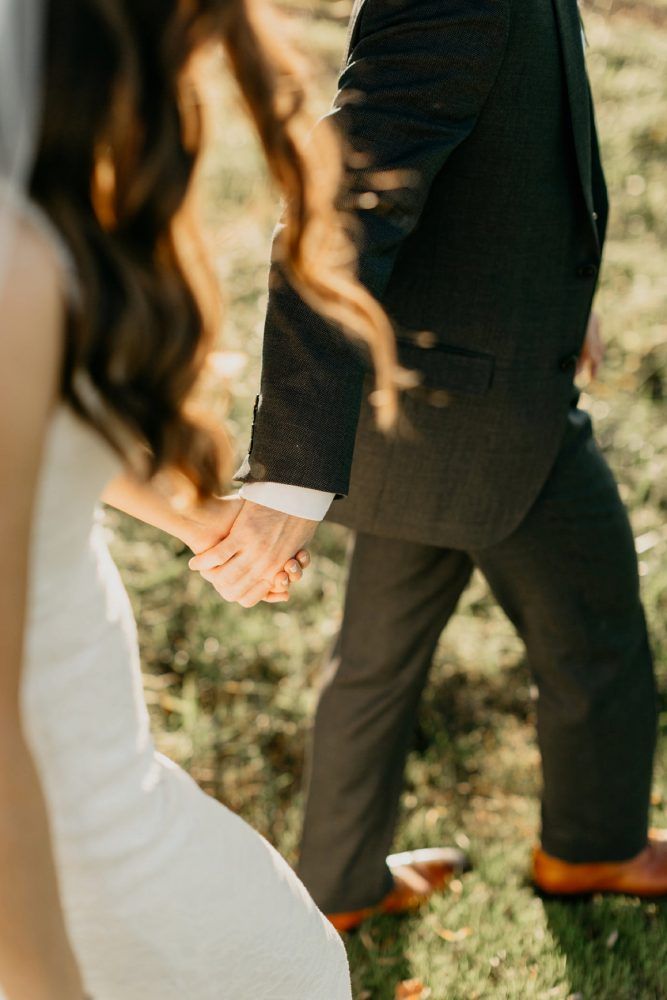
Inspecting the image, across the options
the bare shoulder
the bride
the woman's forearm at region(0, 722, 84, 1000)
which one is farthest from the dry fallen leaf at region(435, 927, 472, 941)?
the bare shoulder

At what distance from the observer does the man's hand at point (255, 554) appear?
5.49ft

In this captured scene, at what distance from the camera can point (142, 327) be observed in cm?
97

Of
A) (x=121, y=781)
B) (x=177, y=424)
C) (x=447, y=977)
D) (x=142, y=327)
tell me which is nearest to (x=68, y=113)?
(x=142, y=327)

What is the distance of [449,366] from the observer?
1.87m

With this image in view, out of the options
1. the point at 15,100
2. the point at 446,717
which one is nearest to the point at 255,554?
the point at 15,100

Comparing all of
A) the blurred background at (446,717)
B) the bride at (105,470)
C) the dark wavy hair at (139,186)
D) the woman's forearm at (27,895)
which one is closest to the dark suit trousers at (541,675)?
the blurred background at (446,717)

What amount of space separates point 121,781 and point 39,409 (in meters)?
0.48

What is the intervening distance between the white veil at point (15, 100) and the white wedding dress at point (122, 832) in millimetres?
216

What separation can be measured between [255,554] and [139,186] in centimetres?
82

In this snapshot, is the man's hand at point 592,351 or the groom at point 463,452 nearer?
the groom at point 463,452

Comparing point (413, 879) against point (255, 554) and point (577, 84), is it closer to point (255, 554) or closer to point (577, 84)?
point (255, 554)

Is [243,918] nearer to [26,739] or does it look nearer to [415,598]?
[26,739]

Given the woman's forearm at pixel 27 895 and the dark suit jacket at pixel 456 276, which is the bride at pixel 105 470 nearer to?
the woman's forearm at pixel 27 895

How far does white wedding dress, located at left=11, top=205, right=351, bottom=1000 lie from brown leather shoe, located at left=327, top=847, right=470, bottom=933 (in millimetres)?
1105
